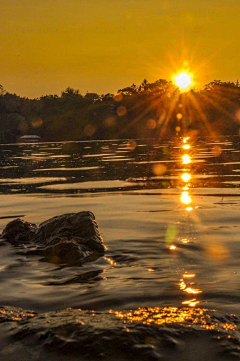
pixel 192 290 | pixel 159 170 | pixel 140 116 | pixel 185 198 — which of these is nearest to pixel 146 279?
pixel 192 290

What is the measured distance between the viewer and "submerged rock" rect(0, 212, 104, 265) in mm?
7773

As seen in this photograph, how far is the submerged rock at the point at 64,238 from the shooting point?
7773 millimetres

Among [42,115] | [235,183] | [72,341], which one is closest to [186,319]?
[72,341]

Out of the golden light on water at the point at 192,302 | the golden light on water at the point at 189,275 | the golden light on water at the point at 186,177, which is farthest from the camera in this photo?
the golden light on water at the point at 186,177

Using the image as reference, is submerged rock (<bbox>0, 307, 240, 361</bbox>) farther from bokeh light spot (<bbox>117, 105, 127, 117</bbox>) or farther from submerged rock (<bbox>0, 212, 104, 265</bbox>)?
bokeh light spot (<bbox>117, 105, 127, 117</bbox>)

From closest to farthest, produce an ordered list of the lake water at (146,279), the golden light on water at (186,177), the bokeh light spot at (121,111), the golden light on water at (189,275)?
the lake water at (146,279) → the golden light on water at (189,275) → the golden light on water at (186,177) → the bokeh light spot at (121,111)

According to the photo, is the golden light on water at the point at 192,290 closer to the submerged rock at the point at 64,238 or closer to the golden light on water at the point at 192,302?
the golden light on water at the point at 192,302

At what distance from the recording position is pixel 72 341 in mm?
4363

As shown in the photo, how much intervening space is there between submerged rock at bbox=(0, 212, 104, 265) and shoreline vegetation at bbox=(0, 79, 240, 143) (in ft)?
321

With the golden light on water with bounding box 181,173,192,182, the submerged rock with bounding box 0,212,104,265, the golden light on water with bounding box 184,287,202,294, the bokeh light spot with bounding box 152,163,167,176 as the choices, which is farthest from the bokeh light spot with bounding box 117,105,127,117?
the golden light on water with bounding box 184,287,202,294

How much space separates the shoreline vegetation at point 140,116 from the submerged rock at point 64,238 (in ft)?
321

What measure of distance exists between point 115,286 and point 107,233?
3.43 metres

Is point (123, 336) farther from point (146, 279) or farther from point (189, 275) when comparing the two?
point (189, 275)

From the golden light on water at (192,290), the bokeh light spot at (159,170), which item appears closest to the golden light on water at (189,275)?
the golden light on water at (192,290)
